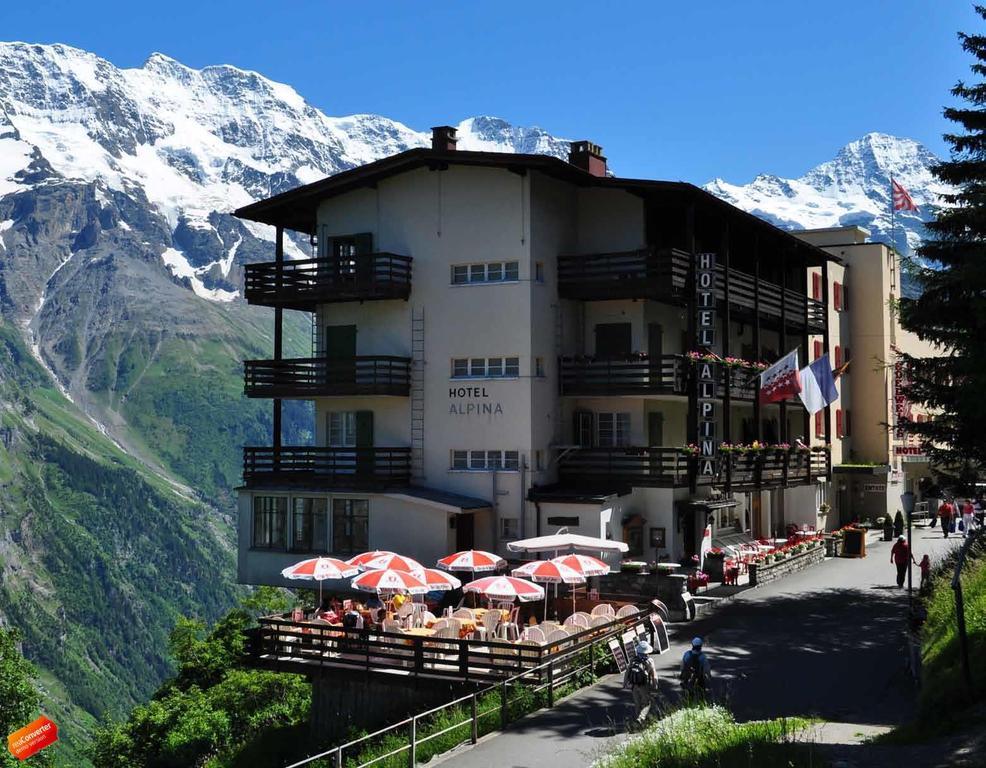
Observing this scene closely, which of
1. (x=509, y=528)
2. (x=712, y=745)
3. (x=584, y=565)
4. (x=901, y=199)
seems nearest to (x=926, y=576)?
(x=584, y=565)

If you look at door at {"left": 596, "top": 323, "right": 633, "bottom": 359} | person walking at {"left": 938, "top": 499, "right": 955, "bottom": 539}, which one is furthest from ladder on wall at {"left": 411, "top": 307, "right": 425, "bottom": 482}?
person walking at {"left": 938, "top": 499, "right": 955, "bottom": 539}

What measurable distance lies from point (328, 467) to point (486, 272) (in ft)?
27.9

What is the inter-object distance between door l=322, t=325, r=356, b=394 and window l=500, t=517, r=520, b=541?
687cm

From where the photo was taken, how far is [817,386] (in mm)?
45625

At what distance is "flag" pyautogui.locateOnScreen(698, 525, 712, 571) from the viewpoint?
39.8 meters

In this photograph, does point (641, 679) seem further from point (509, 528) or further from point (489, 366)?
point (489, 366)

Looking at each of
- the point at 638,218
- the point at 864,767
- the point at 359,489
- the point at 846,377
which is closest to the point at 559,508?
the point at 359,489

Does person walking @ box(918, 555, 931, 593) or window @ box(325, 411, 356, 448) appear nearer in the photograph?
person walking @ box(918, 555, 931, 593)

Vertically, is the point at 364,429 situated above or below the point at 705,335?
below

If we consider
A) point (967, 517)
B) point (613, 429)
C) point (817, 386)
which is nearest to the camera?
point (613, 429)

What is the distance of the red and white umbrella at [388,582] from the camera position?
28.8 m

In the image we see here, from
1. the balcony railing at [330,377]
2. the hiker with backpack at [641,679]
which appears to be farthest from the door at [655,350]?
the hiker with backpack at [641,679]

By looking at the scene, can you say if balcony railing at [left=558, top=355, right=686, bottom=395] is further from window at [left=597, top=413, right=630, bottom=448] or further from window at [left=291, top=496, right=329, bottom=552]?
window at [left=291, top=496, right=329, bottom=552]

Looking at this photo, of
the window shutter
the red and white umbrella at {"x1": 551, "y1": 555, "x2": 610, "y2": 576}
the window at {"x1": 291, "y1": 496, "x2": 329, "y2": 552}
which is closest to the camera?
the red and white umbrella at {"x1": 551, "y1": 555, "x2": 610, "y2": 576}
